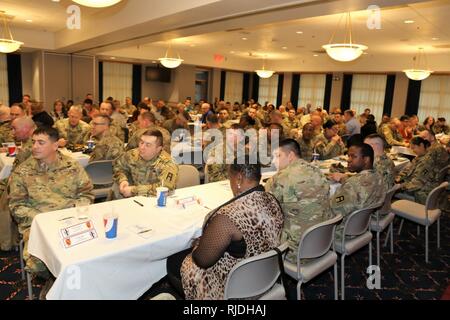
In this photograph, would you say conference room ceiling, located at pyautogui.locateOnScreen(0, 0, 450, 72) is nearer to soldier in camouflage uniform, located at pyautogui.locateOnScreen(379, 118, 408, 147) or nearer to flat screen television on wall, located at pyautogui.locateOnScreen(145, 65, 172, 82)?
flat screen television on wall, located at pyautogui.locateOnScreen(145, 65, 172, 82)

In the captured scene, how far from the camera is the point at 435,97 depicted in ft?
45.3

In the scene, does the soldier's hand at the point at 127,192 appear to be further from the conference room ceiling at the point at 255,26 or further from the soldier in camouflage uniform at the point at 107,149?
the conference room ceiling at the point at 255,26

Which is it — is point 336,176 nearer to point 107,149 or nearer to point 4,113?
point 107,149

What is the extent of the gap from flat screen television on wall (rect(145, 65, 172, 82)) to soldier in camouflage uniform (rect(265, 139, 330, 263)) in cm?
1497

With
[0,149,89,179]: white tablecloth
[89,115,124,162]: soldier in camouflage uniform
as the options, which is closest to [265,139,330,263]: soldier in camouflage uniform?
[89,115,124,162]: soldier in camouflage uniform

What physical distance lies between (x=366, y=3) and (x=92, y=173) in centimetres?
392

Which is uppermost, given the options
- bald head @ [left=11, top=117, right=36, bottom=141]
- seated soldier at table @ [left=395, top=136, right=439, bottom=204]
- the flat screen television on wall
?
the flat screen television on wall

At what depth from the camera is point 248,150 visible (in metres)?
4.93

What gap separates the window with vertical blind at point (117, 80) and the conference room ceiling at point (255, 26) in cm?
157

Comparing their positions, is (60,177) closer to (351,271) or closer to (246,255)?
(246,255)

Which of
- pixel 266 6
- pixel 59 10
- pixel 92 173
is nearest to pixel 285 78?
pixel 59 10

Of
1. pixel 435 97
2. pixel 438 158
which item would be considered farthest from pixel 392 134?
pixel 435 97

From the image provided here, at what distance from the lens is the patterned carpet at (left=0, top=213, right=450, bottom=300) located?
343cm

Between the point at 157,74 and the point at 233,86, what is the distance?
443 cm
